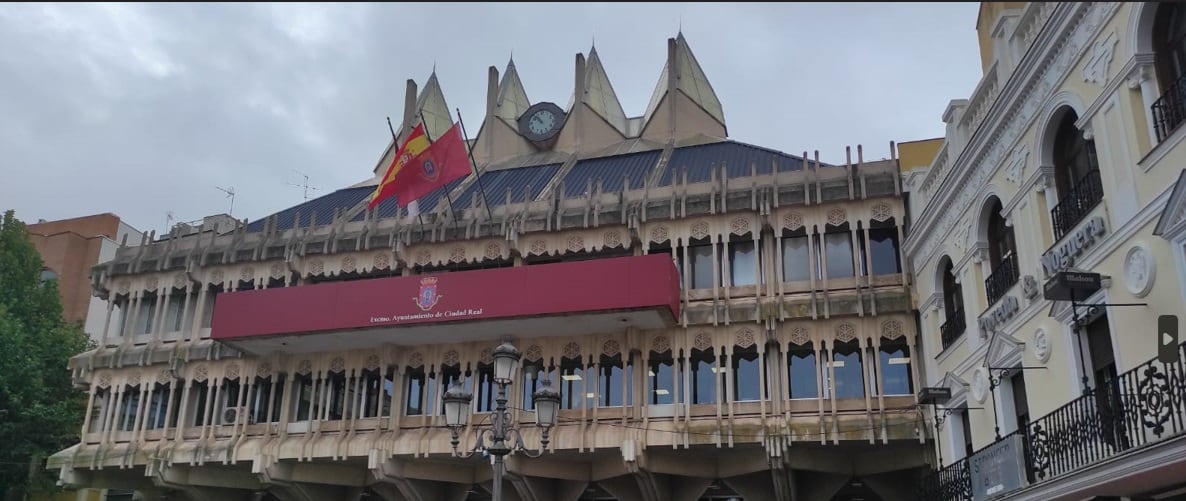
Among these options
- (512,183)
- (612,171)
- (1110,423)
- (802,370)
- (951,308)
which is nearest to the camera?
(1110,423)

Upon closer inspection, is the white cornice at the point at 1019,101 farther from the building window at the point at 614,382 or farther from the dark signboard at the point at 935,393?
the building window at the point at 614,382

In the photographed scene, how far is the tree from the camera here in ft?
111

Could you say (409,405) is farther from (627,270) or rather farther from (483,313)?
(627,270)

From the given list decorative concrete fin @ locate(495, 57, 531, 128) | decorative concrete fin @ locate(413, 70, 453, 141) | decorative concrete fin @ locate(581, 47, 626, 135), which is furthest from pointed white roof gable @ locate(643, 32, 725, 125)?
decorative concrete fin @ locate(413, 70, 453, 141)

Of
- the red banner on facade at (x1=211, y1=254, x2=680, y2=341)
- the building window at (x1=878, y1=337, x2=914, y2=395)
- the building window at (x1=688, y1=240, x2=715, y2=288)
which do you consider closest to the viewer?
Result: the building window at (x1=878, y1=337, x2=914, y2=395)

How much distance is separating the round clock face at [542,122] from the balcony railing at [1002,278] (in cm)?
2511

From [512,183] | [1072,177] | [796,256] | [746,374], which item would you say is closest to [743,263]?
[796,256]

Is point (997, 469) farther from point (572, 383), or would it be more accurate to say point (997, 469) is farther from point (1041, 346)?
point (572, 383)

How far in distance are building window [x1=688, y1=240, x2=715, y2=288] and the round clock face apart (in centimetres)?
1464

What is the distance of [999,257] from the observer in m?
18.0

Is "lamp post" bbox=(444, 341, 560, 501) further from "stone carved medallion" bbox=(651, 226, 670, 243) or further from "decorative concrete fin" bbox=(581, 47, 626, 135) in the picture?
"decorative concrete fin" bbox=(581, 47, 626, 135)

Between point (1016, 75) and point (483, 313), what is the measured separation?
1536 centimetres

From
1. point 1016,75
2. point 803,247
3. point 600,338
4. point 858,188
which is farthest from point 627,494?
point 1016,75

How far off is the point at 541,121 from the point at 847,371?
20300mm
